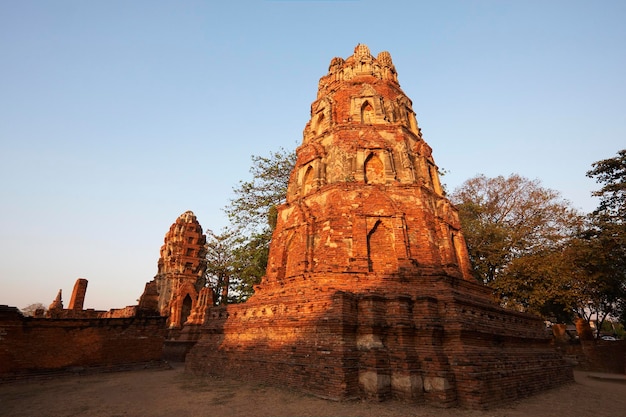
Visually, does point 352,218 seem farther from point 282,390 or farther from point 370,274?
point 282,390

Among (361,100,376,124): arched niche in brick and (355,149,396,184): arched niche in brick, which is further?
(361,100,376,124): arched niche in brick

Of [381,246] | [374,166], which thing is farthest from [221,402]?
[374,166]

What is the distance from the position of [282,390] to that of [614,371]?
19062mm

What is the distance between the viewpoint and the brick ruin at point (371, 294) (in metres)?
7.73

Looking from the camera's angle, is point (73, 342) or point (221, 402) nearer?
point (221, 402)

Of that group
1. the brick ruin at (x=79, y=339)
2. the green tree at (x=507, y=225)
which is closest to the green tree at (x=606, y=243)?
the green tree at (x=507, y=225)

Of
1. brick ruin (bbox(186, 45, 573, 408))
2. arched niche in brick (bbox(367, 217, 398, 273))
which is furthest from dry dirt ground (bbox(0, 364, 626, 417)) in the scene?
arched niche in brick (bbox(367, 217, 398, 273))

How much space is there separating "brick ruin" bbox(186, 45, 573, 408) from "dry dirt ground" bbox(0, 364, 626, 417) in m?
0.47

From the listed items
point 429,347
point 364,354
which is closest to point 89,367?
point 364,354

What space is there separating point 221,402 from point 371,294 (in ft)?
14.0

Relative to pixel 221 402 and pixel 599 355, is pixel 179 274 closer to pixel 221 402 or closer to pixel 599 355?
pixel 221 402

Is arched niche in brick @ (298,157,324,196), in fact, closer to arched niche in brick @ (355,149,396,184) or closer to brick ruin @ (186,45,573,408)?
brick ruin @ (186,45,573,408)

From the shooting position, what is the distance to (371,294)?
8.62 m

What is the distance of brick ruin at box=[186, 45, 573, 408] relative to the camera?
7.73 m
